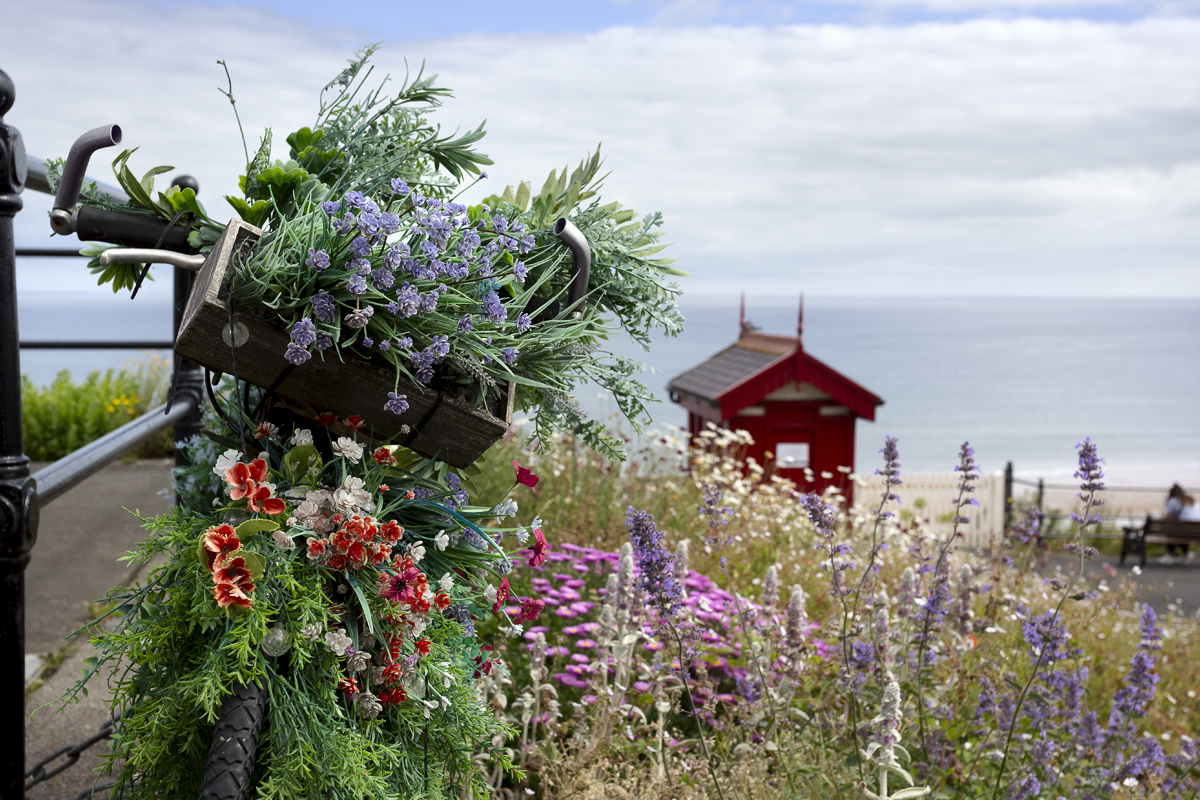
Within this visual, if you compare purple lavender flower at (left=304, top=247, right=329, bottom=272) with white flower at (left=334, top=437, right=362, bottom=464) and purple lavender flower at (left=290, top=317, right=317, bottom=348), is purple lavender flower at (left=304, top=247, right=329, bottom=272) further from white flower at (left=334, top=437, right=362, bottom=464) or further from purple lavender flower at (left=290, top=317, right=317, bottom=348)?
white flower at (left=334, top=437, right=362, bottom=464)

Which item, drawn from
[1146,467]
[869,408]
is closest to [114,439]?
[869,408]

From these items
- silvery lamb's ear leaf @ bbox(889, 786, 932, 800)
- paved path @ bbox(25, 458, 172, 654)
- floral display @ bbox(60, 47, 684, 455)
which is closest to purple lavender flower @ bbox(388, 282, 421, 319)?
floral display @ bbox(60, 47, 684, 455)

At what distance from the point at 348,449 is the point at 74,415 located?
24.7ft

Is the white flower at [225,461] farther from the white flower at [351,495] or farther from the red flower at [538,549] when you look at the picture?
the red flower at [538,549]

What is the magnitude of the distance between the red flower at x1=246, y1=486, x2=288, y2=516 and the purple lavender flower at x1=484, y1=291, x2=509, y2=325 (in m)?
0.43

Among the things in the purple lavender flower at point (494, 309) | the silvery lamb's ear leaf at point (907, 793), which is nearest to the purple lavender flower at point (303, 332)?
the purple lavender flower at point (494, 309)

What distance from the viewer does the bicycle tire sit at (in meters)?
1.12

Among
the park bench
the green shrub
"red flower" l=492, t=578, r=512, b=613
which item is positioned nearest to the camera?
"red flower" l=492, t=578, r=512, b=613

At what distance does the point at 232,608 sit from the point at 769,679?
1.95m

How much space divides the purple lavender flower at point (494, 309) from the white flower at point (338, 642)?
1.75 feet

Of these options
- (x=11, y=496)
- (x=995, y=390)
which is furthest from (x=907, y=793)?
(x=995, y=390)

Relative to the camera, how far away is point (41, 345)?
11.1ft

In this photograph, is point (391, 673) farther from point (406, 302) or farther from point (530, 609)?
point (406, 302)

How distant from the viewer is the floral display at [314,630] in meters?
1.17
